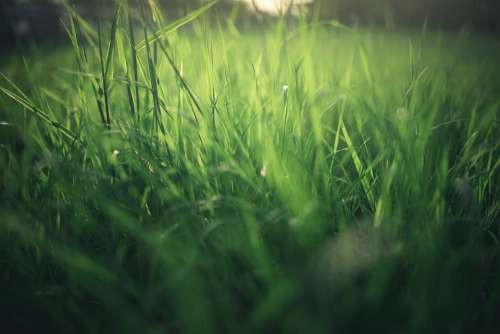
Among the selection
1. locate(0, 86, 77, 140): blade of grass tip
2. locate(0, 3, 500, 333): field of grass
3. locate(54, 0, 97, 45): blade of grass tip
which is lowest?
locate(0, 3, 500, 333): field of grass

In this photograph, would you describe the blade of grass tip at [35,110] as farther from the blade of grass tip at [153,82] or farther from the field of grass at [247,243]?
the blade of grass tip at [153,82]

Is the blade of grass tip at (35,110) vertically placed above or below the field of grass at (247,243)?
above

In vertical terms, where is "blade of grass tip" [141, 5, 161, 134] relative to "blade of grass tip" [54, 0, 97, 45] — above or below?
below

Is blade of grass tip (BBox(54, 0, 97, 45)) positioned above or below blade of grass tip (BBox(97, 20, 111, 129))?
above

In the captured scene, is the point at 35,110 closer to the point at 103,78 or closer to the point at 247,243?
the point at 103,78

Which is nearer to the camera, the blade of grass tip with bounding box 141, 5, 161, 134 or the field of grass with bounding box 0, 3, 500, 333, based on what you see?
the field of grass with bounding box 0, 3, 500, 333

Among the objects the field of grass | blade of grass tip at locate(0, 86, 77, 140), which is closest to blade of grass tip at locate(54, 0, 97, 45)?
the field of grass

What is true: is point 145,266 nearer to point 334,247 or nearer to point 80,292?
point 80,292

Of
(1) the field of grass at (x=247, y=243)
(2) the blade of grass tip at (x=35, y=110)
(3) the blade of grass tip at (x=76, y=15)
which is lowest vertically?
(1) the field of grass at (x=247, y=243)

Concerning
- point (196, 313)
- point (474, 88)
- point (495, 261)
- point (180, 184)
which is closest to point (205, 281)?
point (196, 313)

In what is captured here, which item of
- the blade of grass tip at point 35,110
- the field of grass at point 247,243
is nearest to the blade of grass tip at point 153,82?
the field of grass at point 247,243

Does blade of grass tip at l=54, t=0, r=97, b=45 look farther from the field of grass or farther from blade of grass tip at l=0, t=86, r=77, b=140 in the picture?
blade of grass tip at l=0, t=86, r=77, b=140

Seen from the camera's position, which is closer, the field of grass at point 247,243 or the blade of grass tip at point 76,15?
the field of grass at point 247,243

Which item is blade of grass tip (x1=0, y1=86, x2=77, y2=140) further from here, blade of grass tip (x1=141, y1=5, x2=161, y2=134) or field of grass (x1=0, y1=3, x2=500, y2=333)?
blade of grass tip (x1=141, y1=5, x2=161, y2=134)
